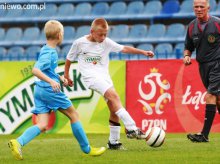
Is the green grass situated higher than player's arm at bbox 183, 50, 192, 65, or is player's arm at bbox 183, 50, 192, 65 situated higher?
player's arm at bbox 183, 50, 192, 65

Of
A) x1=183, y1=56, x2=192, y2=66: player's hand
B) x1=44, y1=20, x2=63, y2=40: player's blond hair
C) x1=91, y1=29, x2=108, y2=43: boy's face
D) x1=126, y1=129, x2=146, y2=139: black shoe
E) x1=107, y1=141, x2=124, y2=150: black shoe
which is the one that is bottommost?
x1=107, y1=141, x2=124, y2=150: black shoe

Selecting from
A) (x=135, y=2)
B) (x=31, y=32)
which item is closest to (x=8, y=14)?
(x=31, y=32)

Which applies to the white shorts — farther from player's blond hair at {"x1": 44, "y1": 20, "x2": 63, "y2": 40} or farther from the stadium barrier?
the stadium barrier

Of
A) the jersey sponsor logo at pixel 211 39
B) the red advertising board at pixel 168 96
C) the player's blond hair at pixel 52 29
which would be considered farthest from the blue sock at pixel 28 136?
the red advertising board at pixel 168 96

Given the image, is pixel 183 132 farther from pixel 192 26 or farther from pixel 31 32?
pixel 31 32

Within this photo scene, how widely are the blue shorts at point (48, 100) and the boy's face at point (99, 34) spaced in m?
1.37

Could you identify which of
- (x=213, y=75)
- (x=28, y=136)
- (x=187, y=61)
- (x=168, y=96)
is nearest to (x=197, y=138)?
(x=213, y=75)

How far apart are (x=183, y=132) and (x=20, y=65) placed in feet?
12.0

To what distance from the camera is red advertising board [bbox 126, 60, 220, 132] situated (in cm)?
1452

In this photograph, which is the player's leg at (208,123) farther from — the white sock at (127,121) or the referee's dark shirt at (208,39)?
the white sock at (127,121)

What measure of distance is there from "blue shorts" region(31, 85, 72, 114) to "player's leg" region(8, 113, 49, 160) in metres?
0.09

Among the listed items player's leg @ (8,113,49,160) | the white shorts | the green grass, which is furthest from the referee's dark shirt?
→ player's leg @ (8,113,49,160)

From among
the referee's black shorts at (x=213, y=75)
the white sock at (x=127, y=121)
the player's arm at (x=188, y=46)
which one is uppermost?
the player's arm at (x=188, y=46)

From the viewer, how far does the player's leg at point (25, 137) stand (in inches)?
329
